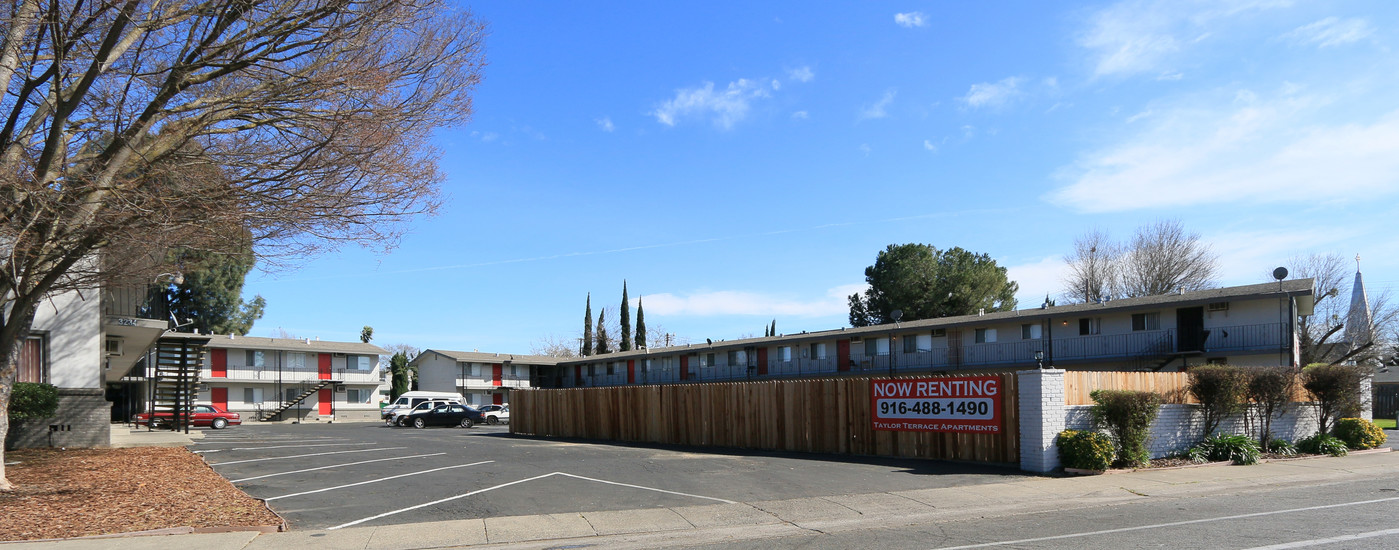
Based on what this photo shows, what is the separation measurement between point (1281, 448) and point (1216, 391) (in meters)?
2.75

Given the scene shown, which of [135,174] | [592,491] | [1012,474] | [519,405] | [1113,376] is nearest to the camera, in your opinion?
[135,174]

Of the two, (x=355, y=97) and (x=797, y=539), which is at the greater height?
(x=355, y=97)

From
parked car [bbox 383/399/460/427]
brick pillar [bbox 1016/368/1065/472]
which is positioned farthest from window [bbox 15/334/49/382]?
parked car [bbox 383/399/460/427]

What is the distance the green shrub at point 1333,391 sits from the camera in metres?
21.1

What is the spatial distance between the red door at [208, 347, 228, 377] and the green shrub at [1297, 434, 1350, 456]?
57.6m

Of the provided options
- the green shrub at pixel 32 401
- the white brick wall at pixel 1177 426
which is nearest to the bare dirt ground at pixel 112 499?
the green shrub at pixel 32 401

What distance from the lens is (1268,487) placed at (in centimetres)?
1492

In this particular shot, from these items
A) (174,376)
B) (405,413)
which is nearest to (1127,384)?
(405,413)

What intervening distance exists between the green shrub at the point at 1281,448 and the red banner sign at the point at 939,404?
7.15m

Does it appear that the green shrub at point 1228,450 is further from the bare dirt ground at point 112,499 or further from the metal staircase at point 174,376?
the metal staircase at point 174,376

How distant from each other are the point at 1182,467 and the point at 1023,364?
21.1 m

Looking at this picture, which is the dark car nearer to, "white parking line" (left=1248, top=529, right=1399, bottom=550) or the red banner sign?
the red banner sign

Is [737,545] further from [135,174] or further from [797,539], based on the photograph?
[135,174]

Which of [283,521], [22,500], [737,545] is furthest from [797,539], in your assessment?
[22,500]
